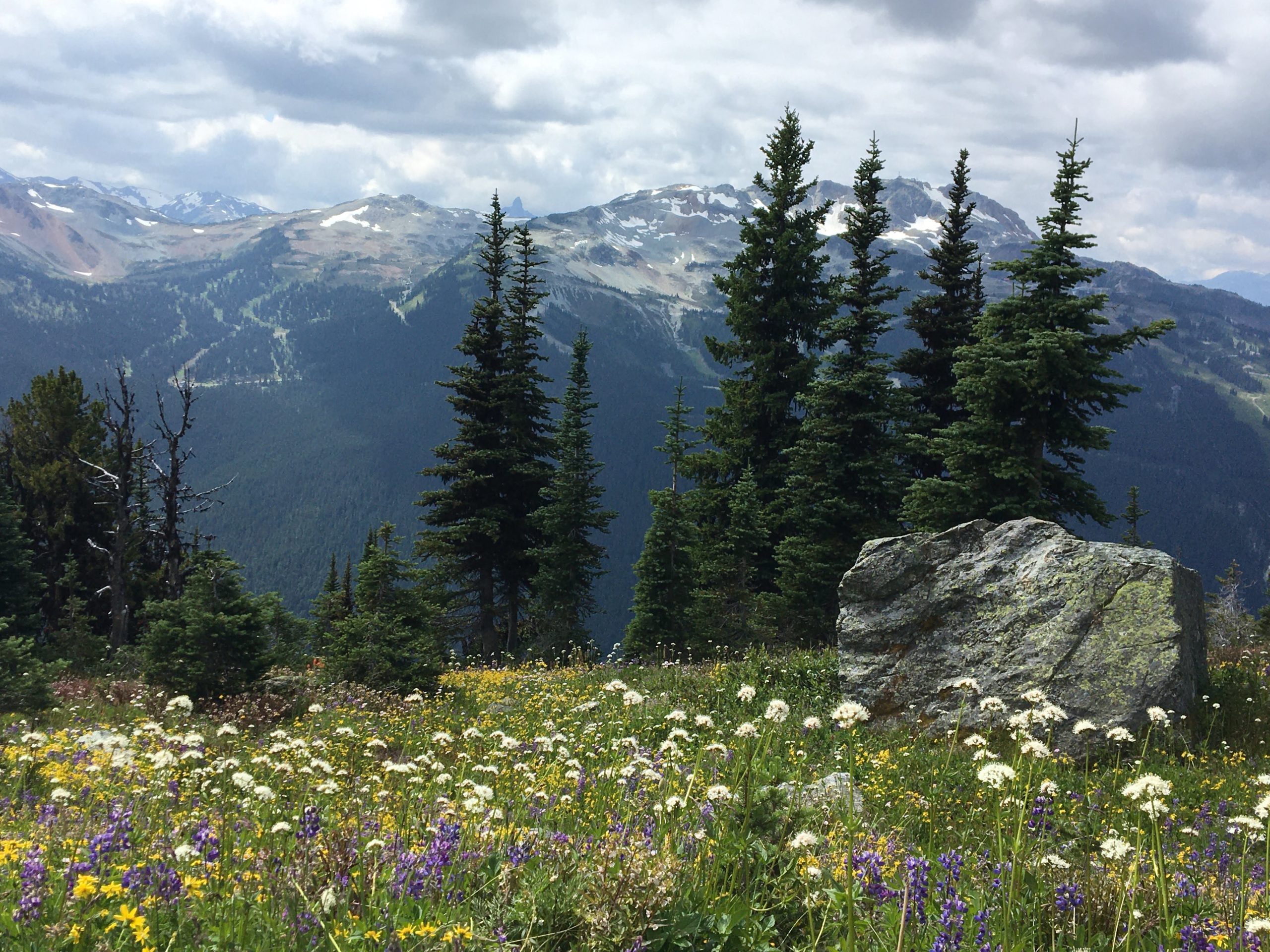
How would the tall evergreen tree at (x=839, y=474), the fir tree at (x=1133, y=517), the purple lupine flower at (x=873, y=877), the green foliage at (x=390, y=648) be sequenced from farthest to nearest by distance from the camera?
the fir tree at (x=1133, y=517) < the tall evergreen tree at (x=839, y=474) < the green foliage at (x=390, y=648) < the purple lupine flower at (x=873, y=877)

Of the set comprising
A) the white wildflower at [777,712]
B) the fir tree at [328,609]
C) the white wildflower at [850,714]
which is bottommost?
the fir tree at [328,609]

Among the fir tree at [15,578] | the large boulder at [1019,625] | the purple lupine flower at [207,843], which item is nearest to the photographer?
the purple lupine flower at [207,843]

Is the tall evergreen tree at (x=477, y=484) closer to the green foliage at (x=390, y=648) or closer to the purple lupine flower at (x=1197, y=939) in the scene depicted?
the green foliage at (x=390, y=648)

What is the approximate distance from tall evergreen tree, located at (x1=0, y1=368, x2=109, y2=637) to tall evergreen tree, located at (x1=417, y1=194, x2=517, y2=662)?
1792 centimetres

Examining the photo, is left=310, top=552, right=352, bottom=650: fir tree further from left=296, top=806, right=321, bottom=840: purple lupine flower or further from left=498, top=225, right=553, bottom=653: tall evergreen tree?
left=296, top=806, right=321, bottom=840: purple lupine flower

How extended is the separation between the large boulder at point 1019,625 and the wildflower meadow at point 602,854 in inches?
95.1

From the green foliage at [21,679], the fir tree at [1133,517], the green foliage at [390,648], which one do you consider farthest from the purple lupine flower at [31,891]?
the fir tree at [1133,517]

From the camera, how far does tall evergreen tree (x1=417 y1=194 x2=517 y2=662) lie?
2917 centimetres

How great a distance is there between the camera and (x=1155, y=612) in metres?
10.0

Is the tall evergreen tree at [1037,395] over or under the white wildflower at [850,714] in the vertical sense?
over

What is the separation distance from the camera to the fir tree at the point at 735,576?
24.1 meters

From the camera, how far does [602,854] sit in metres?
3.41

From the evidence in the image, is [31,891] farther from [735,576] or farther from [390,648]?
[735,576]

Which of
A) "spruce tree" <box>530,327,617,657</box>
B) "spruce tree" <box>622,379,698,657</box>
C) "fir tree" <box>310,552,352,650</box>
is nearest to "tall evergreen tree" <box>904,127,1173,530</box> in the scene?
"spruce tree" <box>622,379,698,657</box>
